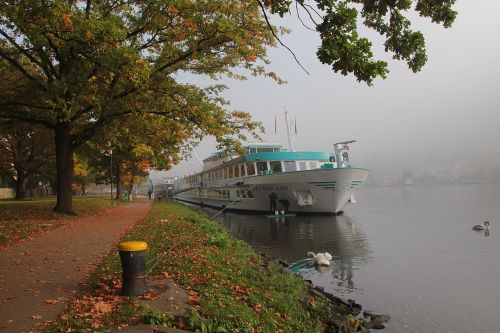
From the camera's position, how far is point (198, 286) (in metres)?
7.70

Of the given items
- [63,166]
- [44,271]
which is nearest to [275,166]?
[63,166]

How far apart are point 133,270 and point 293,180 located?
2644 centimetres

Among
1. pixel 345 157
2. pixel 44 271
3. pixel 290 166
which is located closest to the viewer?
pixel 44 271

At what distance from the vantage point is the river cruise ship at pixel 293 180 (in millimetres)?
31938

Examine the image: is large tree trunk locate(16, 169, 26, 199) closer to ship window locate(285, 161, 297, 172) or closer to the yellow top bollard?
ship window locate(285, 161, 297, 172)

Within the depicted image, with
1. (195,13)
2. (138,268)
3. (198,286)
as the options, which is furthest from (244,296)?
(195,13)

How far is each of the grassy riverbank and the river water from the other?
2125 mm

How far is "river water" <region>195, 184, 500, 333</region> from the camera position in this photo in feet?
31.8

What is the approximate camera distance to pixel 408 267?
14531 millimetres

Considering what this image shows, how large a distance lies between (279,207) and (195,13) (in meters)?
21.8

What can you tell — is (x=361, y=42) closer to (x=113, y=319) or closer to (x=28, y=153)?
(x=113, y=319)

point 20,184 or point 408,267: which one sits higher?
point 20,184

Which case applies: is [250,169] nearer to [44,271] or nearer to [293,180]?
[293,180]

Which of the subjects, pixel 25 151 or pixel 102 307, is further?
pixel 25 151
